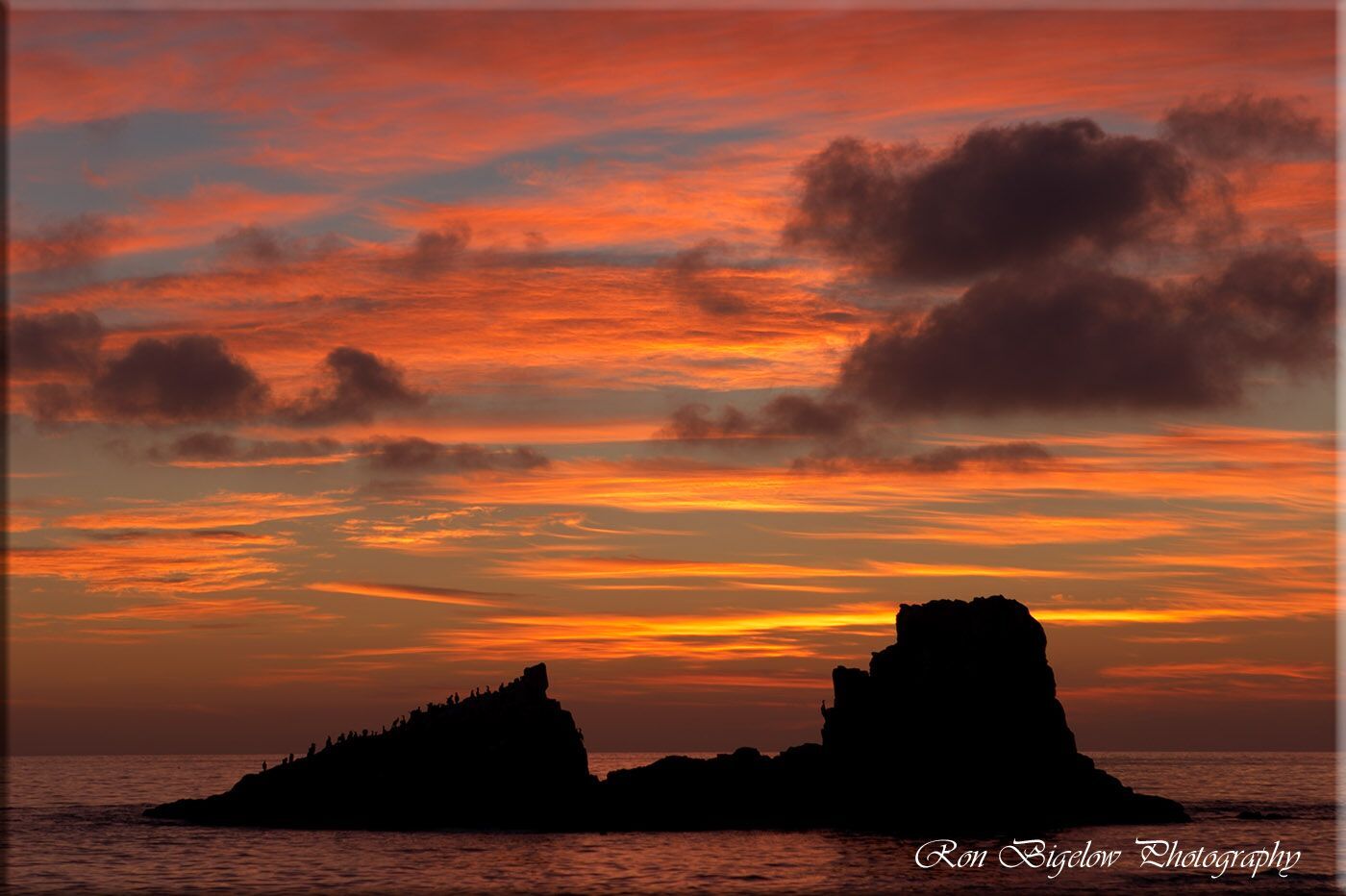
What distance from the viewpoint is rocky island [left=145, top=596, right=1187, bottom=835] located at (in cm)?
14775

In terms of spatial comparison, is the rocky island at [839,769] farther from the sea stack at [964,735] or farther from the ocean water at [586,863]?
the ocean water at [586,863]

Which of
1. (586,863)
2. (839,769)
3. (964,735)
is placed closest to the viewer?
(586,863)

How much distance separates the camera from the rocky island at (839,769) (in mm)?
147750

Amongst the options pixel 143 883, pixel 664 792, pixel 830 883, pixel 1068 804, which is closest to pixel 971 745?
pixel 1068 804

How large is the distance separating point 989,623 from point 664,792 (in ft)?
121

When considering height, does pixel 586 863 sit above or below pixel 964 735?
below

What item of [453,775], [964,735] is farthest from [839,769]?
[453,775]

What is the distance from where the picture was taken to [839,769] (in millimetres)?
153750

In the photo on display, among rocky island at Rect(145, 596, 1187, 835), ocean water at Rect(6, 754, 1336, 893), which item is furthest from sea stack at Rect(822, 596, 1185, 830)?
ocean water at Rect(6, 754, 1336, 893)

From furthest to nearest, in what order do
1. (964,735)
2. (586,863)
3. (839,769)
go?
(839,769), (964,735), (586,863)

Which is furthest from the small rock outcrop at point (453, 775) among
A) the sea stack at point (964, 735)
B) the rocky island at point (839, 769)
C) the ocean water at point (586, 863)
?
the sea stack at point (964, 735)

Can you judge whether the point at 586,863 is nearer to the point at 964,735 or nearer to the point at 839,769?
the point at 839,769

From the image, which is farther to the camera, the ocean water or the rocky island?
the rocky island

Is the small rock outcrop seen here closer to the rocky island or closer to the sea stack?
the rocky island
